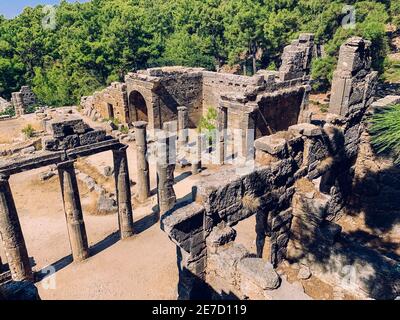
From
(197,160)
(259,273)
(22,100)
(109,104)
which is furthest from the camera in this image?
(22,100)

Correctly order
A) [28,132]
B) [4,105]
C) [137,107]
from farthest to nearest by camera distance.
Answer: [4,105] → [137,107] → [28,132]

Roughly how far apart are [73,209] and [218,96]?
57.8 ft

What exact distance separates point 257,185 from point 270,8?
3588 cm

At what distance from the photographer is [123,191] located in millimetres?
13000

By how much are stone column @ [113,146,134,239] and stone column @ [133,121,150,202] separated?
2.51 meters

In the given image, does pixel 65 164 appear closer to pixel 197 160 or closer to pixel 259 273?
pixel 259 273

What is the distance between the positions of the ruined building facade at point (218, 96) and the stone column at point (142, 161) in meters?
6.15

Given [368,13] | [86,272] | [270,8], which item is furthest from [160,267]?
[270,8]

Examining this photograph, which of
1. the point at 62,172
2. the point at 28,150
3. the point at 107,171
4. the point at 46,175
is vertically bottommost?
the point at 46,175

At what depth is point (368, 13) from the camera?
31312mm

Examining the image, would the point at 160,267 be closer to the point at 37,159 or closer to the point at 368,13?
the point at 37,159

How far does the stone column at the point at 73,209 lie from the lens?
36.6ft

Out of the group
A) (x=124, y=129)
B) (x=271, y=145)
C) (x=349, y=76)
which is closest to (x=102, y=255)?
(x=271, y=145)

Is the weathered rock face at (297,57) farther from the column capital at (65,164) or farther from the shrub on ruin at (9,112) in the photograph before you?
the shrub on ruin at (9,112)
